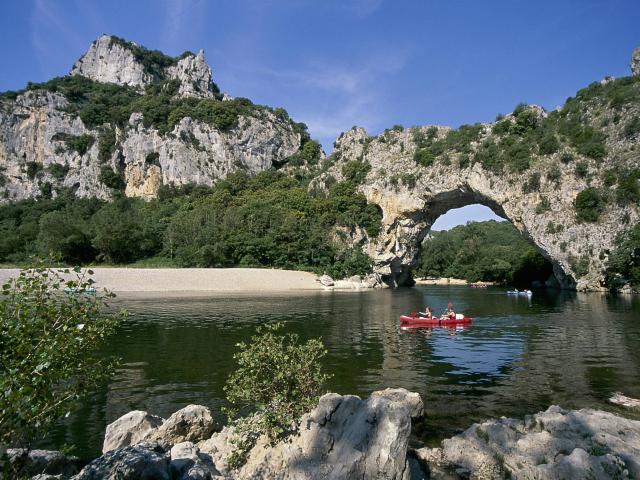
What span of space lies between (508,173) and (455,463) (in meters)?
52.6

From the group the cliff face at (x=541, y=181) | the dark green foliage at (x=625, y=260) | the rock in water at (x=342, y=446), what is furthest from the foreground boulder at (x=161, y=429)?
the cliff face at (x=541, y=181)

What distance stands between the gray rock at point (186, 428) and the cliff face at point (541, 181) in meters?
51.8

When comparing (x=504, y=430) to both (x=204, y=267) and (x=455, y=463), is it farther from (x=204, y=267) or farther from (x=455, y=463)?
(x=204, y=267)

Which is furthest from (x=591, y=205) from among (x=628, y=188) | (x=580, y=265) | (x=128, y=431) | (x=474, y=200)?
(x=128, y=431)

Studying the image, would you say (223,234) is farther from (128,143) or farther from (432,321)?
(128,143)

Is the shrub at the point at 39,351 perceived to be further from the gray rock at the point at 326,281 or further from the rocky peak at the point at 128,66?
the rocky peak at the point at 128,66

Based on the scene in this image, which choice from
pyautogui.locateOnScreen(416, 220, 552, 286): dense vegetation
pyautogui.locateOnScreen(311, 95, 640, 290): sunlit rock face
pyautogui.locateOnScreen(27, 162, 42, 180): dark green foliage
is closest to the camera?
pyautogui.locateOnScreen(311, 95, 640, 290): sunlit rock face

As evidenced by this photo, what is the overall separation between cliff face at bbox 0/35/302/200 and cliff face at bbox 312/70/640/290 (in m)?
40.5

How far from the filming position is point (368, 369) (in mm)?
14430

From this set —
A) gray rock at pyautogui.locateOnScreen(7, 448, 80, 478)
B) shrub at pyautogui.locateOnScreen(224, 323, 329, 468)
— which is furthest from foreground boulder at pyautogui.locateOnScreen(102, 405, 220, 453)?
shrub at pyautogui.locateOnScreen(224, 323, 329, 468)

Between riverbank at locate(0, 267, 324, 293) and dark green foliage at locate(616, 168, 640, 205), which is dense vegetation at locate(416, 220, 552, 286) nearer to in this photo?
dark green foliage at locate(616, 168, 640, 205)

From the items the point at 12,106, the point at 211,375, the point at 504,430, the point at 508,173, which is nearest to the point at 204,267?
the point at 508,173

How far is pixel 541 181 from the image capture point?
51.6 metres

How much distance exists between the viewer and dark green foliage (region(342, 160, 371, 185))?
7331cm
